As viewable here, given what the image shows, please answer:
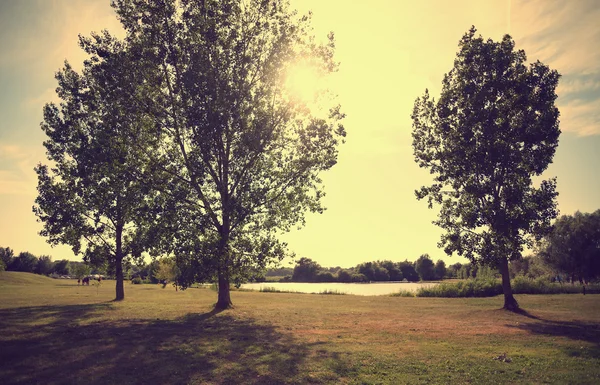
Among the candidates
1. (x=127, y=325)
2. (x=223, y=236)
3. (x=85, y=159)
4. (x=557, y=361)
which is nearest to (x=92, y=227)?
(x=85, y=159)

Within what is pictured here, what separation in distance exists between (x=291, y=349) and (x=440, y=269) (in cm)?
11420

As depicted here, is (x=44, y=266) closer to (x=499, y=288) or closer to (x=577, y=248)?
(x=499, y=288)

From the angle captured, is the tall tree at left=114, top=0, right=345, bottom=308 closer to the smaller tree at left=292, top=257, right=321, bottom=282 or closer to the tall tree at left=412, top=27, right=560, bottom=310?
the tall tree at left=412, top=27, right=560, bottom=310

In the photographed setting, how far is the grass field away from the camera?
12227mm

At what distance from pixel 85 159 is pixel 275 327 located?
2180 cm

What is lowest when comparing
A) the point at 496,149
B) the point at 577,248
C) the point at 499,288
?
the point at 499,288

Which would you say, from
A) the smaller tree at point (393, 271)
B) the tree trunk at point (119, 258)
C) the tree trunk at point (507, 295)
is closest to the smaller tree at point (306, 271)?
the smaller tree at point (393, 271)

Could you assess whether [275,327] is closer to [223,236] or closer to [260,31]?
[223,236]

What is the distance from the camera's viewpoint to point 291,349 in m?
16.3

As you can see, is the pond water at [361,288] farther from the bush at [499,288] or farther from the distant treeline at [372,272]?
the distant treeline at [372,272]

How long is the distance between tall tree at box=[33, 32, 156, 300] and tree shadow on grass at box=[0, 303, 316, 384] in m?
12.0

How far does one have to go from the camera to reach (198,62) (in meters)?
28.2

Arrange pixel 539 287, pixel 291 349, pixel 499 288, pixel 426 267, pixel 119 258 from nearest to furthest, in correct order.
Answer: pixel 291 349
pixel 119 258
pixel 539 287
pixel 499 288
pixel 426 267

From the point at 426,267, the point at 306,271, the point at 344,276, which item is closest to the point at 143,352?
the point at 426,267
